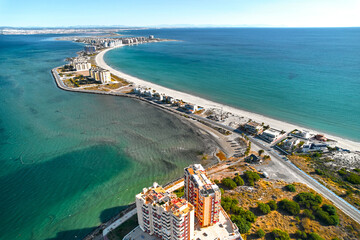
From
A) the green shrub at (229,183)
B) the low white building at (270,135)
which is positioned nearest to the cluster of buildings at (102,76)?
the low white building at (270,135)

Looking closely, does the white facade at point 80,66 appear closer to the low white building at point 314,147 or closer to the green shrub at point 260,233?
the low white building at point 314,147

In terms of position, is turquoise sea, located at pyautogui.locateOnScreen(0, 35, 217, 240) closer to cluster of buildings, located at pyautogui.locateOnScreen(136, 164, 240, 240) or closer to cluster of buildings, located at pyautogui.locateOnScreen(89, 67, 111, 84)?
cluster of buildings, located at pyautogui.locateOnScreen(136, 164, 240, 240)

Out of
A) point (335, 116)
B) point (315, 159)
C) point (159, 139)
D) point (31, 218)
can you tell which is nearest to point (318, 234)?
point (315, 159)

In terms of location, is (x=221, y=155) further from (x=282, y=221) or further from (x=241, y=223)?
(x=241, y=223)

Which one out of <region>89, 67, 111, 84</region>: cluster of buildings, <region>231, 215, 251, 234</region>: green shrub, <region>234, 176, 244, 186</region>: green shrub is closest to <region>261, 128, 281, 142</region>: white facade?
<region>234, 176, 244, 186</region>: green shrub

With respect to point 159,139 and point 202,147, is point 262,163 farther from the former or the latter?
→ point 159,139

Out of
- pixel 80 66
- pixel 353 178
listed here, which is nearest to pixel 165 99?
pixel 353 178
